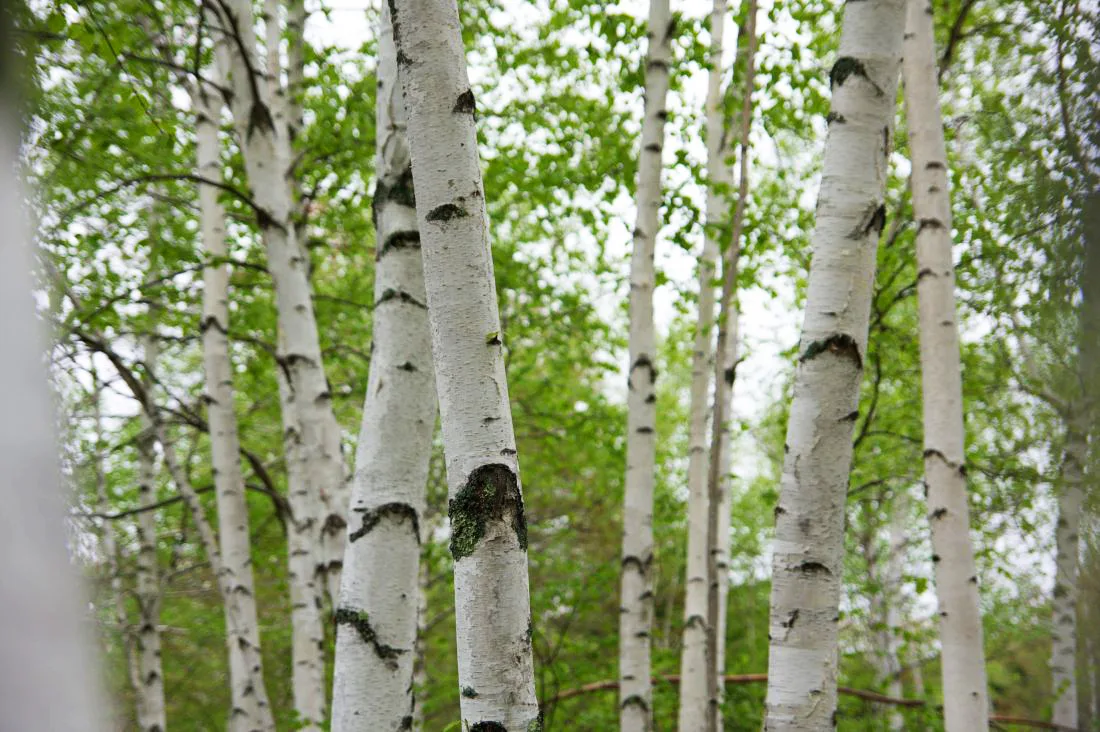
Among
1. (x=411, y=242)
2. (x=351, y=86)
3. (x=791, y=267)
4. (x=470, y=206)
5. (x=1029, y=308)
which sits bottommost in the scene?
(x=1029, y=308)

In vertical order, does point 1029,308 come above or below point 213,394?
below

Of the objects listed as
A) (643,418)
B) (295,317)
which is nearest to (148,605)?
(295,317)

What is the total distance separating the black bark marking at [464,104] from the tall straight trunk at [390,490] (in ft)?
1.97

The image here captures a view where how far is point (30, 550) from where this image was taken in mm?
485

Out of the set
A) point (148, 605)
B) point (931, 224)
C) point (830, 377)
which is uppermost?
point (931, 224)

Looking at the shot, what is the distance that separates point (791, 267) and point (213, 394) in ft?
19.3

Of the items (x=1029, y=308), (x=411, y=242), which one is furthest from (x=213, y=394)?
(x=1029, y=308)

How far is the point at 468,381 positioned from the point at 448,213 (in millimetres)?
326

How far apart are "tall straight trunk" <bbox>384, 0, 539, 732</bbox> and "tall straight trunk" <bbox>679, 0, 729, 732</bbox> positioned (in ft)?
11.1

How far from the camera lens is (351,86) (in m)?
6.50

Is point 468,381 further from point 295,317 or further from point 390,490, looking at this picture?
point 295,317

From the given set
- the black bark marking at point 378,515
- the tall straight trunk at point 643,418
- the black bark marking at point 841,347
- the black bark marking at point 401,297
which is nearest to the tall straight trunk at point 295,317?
the tall straight trunk at point 643,418

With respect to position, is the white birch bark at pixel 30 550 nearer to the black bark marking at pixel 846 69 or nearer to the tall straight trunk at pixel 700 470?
the black bark marking at pixel 846 69

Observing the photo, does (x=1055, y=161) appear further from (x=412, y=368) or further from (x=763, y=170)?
(x=763, y=170)
